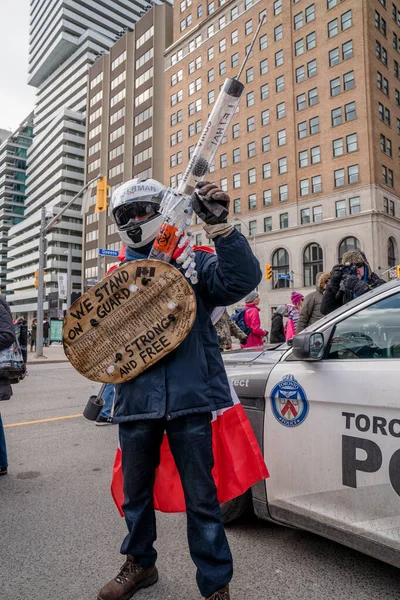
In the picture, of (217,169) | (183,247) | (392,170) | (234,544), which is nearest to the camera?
(183,247)

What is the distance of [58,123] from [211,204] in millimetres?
93448

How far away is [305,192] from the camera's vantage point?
4134 centimetres

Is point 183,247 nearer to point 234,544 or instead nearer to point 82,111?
point 234,544

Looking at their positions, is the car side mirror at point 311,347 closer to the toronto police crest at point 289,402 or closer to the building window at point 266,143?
the toronto police crest at point 289,402

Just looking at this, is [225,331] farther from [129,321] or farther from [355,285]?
[129,321]

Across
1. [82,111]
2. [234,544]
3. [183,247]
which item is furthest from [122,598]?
[82,111]

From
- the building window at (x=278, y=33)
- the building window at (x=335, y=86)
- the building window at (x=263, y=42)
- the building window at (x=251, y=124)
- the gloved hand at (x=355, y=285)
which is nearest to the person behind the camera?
the gloved hand at (x=355, y=285)

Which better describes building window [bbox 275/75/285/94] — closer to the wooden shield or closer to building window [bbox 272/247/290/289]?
building window [bbox 272/247/290/289]

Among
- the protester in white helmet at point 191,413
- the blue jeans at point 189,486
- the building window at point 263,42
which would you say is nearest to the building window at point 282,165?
the building window at point 263,42

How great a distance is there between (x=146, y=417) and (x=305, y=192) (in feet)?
137

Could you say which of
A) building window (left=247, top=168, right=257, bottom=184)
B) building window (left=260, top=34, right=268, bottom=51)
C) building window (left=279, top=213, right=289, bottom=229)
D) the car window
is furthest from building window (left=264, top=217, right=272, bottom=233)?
the car window

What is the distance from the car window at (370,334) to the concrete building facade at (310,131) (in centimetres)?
3532

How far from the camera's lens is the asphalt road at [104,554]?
91.4 inches

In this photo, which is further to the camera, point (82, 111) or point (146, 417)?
point (82, 111)
